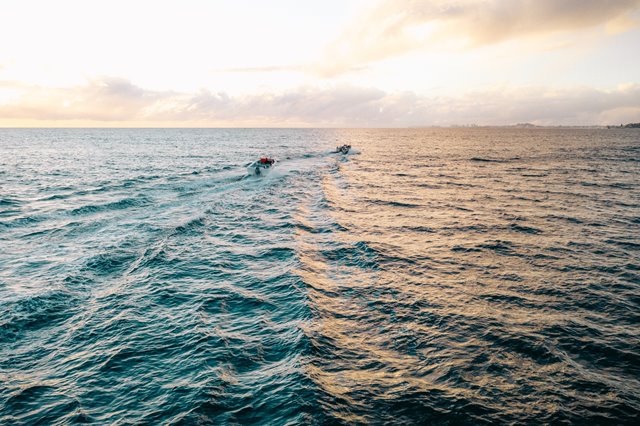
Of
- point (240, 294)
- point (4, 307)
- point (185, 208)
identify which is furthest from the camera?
point (185, 208)

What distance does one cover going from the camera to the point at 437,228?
92.5 feet

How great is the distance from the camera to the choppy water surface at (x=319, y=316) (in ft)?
33.2

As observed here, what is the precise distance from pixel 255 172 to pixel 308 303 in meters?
43.9

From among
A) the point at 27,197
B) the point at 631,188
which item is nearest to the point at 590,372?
the point at 631,188

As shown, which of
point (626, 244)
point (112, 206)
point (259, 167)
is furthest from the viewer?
point (259, 167)

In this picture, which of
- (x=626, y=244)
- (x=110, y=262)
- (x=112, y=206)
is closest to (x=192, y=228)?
(x=110, y=262)

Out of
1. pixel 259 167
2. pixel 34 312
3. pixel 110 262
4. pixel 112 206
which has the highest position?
pixel 259 167

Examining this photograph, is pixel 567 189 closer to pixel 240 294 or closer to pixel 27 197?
pixel 240 294

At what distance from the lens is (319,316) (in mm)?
14805

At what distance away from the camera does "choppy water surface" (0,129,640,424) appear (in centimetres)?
1011

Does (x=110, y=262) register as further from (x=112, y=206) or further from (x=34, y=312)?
(x=112, y=206)

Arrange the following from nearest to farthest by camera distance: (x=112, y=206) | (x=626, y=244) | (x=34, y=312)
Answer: (x=34, y=312) → (x=626, y=244) → (x=112, y=206)

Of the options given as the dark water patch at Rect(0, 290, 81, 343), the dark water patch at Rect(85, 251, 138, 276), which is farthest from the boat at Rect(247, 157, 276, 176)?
the dark water patch at Rect(0, 290, 81, 343)

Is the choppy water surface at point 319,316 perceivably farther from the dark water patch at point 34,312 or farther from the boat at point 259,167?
the boat at point 259,167
